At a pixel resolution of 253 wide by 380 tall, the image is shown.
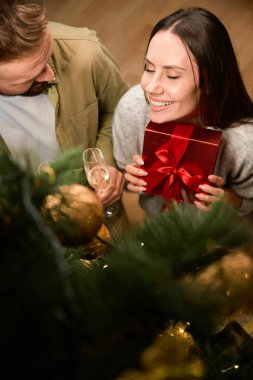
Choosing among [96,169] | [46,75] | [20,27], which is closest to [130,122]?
[96,169]

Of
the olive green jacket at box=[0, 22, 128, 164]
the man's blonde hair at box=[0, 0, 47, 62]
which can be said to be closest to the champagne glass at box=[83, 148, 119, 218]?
the olive green jacket at box=[0, 22, 128, 164]

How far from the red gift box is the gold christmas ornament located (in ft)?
2.15

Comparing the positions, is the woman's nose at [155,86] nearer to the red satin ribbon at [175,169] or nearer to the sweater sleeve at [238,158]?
the red satin ribbon at [175,169]

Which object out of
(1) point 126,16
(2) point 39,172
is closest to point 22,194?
(2) point 39,172

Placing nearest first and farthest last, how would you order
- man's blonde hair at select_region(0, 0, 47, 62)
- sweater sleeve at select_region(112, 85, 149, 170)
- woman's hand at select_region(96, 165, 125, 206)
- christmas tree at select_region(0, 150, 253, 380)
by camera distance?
christmas tree at select_region(0, 150, 253, 380)
man's blonde hair at select_region(0, 0, 47, 62)
sweater sleeve at select_region(112, 85, 149, 170)
woman's hand at select_region(96, 165, 125, 206)

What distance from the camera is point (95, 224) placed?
53cm

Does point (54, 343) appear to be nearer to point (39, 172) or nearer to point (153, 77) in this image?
point (39, 172)

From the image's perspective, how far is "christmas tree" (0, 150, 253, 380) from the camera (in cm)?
43

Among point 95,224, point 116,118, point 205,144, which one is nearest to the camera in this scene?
point 95,224

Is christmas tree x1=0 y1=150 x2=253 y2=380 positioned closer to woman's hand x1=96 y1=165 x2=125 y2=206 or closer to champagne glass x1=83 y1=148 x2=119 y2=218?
champagne glass x1=83 y1=148 x2=119 y2=218

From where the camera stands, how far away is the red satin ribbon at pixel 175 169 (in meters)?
1.14

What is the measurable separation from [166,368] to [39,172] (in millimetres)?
266

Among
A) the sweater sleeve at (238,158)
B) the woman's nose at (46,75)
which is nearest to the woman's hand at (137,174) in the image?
the sweater sleeve at (238,158)

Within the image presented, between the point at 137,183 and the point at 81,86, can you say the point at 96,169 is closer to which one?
the point at 137,183
